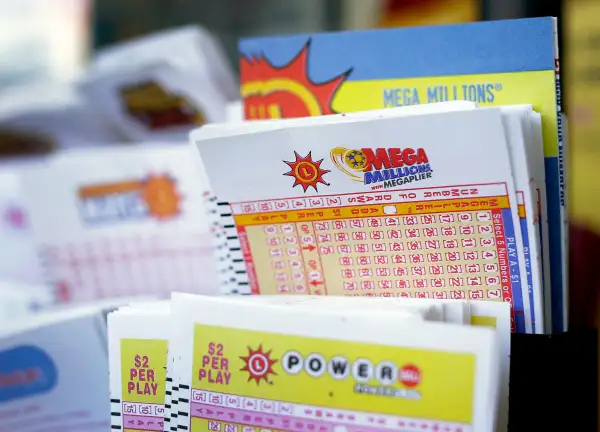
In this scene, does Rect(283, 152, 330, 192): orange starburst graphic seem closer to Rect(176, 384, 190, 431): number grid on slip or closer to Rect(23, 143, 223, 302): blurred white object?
Rect(176, 384, 190, 431): number grid on slip

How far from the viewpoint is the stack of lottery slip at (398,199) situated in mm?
553

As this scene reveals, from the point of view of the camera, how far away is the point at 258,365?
55 centimetres

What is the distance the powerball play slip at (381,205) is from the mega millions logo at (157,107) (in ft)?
1.60

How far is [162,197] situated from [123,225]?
0.07 meters

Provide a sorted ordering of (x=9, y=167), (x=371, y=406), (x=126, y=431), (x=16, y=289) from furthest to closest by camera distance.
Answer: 1. (x=9, y=167)
2. (x=16, y=289)
3. (x=126, y=431)
4. (x=371, y=406)

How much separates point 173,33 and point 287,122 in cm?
54

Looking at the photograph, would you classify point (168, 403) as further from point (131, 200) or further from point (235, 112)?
point (131, 200)

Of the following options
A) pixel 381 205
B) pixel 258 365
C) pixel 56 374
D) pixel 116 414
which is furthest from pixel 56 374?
pixel 381 205

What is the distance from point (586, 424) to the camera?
0.65 m

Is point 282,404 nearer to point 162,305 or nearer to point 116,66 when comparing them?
point 162,305

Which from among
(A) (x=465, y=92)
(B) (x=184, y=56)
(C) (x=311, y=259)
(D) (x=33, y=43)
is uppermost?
(D) (x=33, y=43)

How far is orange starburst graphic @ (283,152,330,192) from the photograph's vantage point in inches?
23.6

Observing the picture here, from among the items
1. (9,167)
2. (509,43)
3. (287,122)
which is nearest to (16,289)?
(9,167)

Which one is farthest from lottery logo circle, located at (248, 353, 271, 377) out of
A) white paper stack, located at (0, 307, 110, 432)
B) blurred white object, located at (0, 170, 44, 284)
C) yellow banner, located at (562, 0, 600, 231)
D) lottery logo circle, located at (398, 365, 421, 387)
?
yellow banner, located at (562, 0, 600, 231)
